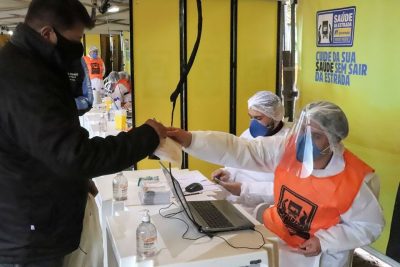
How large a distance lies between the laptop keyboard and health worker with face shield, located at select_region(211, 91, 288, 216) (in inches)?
26.6

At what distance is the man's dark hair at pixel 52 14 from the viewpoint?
1238 mm

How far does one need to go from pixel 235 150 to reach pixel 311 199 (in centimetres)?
39

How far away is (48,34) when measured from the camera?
1242 mm

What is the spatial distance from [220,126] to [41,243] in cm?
269

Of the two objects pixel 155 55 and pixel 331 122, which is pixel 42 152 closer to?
pixel 331 122

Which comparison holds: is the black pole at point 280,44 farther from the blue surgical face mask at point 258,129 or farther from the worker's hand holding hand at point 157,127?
the worker's hand holding hand at point 157,127

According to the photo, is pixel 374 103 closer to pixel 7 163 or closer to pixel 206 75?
pixel 206 75

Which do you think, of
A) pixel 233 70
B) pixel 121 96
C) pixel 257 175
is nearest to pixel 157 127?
pixel 257 175

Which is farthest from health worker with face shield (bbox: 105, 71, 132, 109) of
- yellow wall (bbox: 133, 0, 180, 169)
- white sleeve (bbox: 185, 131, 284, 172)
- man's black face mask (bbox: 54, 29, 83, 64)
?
man's black face mask (bbox: 54, 29, 83, 64)

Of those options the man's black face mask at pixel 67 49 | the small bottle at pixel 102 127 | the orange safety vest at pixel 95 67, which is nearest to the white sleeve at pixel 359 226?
the man's black face mask at pixel 67 49

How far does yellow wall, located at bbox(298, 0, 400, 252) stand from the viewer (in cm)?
256

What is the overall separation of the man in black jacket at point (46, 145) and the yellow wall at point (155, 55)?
82.3 inches

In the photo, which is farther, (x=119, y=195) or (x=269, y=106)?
(x=269, y=106)

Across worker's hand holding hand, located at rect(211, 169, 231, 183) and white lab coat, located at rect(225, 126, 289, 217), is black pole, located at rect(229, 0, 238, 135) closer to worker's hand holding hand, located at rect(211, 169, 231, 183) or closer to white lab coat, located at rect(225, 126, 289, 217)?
worker's hand holding hand, located at rect(211, 169, 231, 183)
